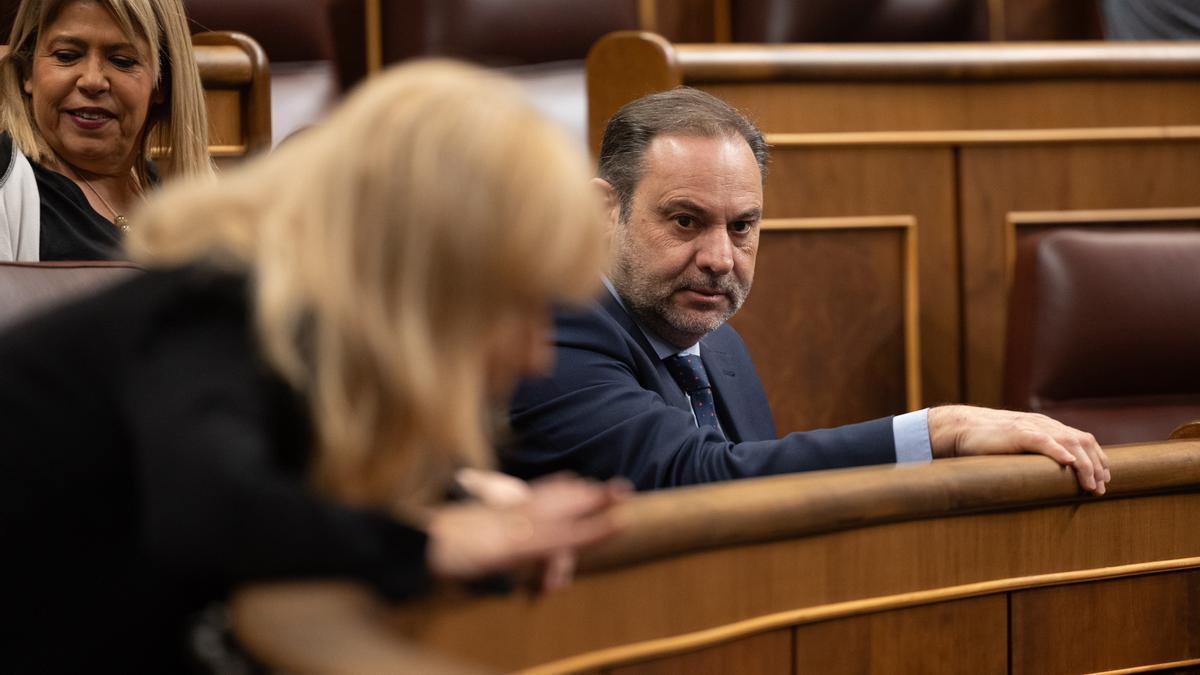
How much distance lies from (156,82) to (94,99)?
4cm

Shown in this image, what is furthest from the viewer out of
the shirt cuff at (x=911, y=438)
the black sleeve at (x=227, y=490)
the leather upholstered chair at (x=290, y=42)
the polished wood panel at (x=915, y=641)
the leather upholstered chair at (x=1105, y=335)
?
the leather upholstered chair at (x=290, y=42)

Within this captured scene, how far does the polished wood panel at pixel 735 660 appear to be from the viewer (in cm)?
48

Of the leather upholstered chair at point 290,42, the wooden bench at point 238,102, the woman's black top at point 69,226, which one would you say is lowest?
the woman's black top at point 69,226

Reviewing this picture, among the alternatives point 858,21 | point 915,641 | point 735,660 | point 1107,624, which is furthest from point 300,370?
point 858,21

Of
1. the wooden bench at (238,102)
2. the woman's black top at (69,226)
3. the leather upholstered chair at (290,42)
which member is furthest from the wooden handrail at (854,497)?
the leather upholstered chair at (290,42)

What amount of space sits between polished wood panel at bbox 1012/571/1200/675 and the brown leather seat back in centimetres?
43

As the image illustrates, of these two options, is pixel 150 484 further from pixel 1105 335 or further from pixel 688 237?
pixel 1105 335

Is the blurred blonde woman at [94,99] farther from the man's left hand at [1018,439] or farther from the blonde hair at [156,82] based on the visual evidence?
the man's left hand at [1018,439]

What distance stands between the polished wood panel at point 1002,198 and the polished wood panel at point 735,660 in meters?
0.64

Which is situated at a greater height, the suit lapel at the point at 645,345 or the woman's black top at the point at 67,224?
the woman's black top at the point at 67,224

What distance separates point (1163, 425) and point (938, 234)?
220 millimetres

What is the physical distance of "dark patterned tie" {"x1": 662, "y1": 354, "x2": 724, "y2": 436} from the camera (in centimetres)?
81

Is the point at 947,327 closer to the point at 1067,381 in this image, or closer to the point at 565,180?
the point at 1067,381

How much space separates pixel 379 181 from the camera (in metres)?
0.34
